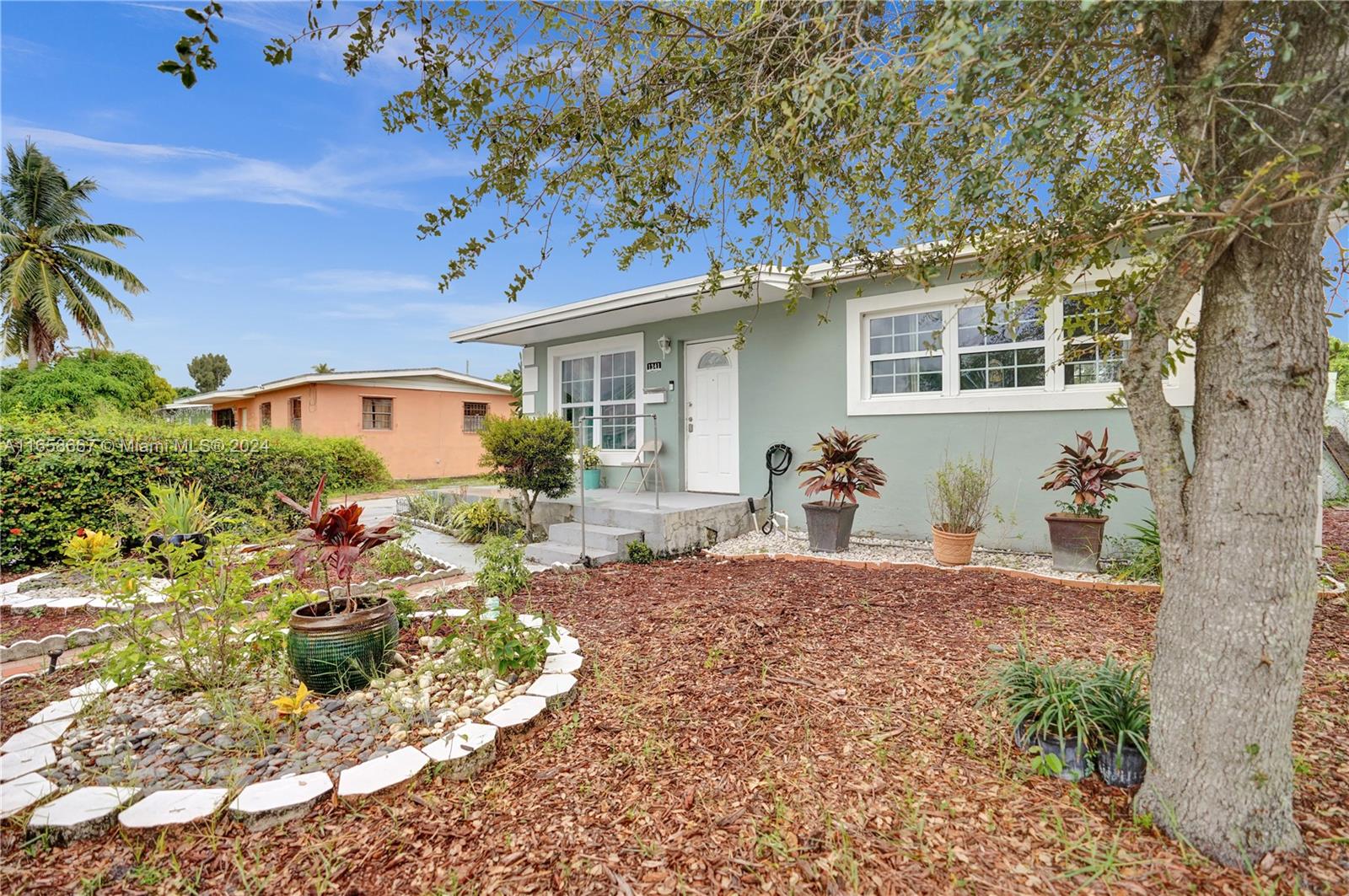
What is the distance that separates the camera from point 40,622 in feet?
13.8

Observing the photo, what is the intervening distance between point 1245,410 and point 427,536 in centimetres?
743

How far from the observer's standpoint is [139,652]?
2.56 m

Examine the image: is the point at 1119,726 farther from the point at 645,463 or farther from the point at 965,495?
the point at 645,463

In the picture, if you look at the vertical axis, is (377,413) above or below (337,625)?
above

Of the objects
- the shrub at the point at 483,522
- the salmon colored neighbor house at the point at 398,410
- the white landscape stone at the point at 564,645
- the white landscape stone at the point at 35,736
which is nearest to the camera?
the white landscape stone at the point at 35,736

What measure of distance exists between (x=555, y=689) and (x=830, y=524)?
12.3 ft

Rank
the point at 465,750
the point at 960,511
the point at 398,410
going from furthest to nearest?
the point at 398,410 < the point at 960,511 < the point at 465,750

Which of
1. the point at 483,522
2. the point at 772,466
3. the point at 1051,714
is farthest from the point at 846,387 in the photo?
the point at 1051,714

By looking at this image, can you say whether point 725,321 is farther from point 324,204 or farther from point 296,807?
point 324,204

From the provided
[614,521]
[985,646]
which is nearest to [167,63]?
[985,646]

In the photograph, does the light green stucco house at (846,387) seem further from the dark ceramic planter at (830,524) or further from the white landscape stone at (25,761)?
the white landscape stone at (25,761)

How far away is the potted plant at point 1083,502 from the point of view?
4926 mm

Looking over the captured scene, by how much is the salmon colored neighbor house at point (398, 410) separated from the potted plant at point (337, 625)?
13319 millimetres

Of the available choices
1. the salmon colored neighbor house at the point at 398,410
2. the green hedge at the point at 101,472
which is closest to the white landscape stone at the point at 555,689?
the green hedge at the point at 101,472
